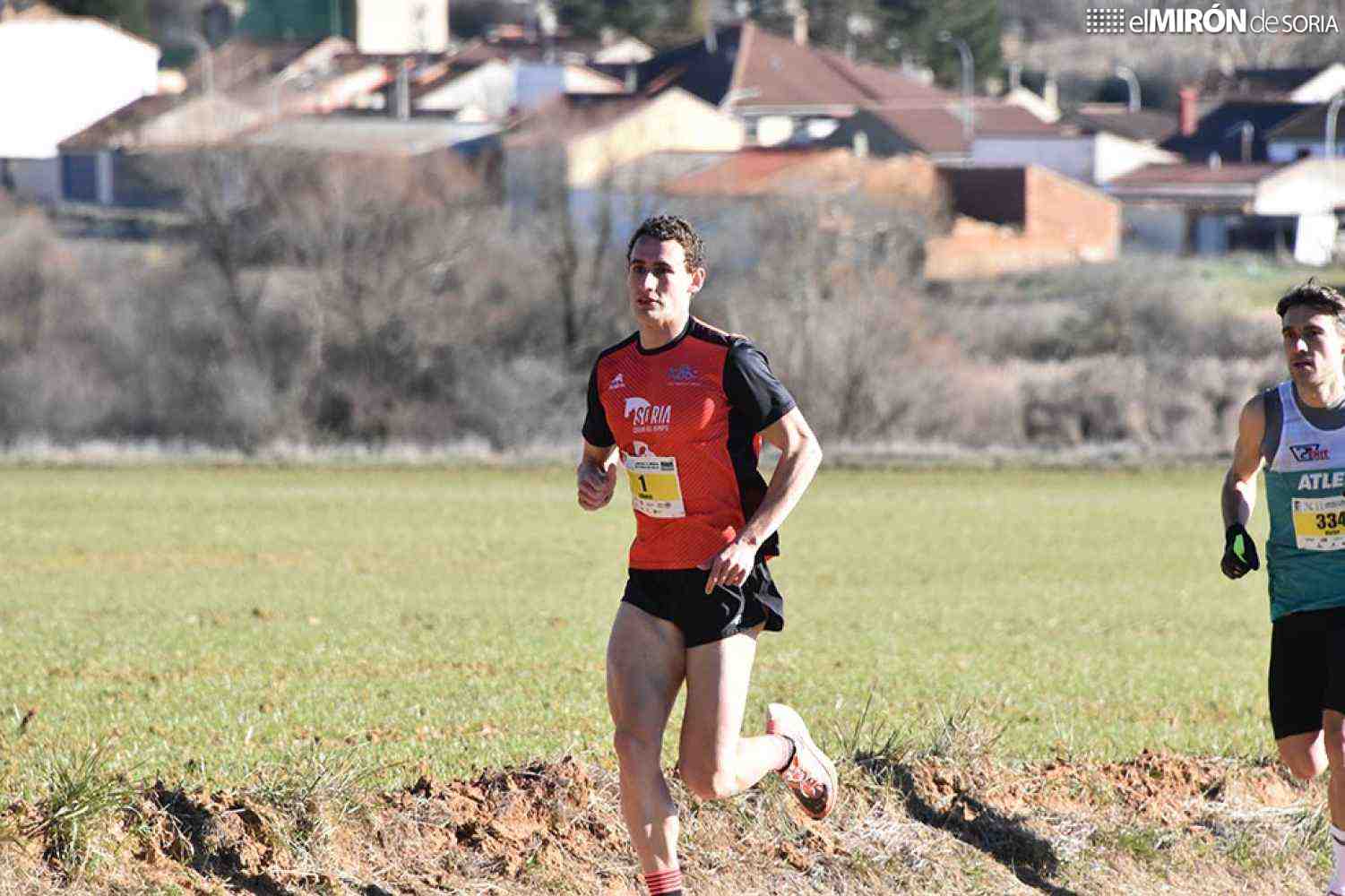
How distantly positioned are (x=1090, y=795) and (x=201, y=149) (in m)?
54.8

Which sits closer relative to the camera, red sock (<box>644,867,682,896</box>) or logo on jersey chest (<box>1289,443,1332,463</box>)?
red sock (<box>644,867,682,896</box>)

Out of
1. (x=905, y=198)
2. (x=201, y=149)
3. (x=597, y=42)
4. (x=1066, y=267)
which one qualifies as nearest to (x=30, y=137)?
(x=201, y=149)

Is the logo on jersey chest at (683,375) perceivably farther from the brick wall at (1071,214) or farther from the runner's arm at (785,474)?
the brick wall at (1071,214)

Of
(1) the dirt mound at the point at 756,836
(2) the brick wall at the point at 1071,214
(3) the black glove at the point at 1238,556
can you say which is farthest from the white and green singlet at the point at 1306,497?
(2) the brick wall at the point at 1071,214

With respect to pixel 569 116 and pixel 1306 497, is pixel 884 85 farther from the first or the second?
pixel 1306 497

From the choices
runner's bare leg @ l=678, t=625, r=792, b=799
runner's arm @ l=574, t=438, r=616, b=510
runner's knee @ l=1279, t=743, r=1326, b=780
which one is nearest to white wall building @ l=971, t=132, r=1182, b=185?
runner's knee @ l=1279, t=743, r=1326, b=780

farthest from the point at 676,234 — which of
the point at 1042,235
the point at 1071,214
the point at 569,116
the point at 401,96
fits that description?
the point at 401,96

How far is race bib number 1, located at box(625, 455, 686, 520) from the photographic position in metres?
6.50

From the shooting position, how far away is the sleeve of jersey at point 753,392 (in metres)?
6.43

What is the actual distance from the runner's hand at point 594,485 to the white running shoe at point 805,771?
40.3 inches

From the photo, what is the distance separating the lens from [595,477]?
6930mm

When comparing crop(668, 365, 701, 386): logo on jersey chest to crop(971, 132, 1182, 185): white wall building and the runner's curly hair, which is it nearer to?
the runner's curly hair

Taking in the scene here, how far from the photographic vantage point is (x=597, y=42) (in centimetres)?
11931

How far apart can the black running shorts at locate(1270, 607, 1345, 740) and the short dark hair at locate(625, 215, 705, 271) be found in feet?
8.91
